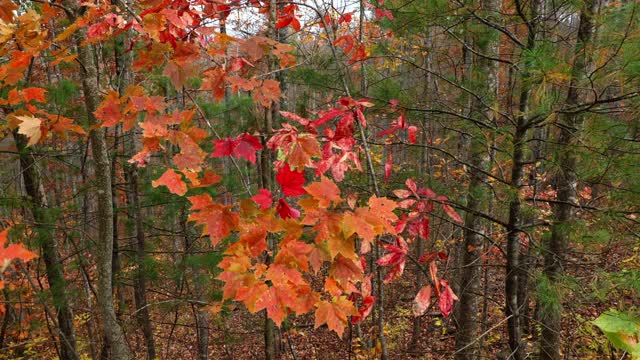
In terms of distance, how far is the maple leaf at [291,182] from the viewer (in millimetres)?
1479

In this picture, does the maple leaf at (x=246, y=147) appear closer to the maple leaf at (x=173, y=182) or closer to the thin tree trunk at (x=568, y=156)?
the maple leaf at (x=173, y=182)

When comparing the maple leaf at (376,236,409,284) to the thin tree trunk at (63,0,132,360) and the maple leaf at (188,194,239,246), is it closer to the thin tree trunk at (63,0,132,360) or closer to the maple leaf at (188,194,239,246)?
the maple leaf at (188,194,239,246)

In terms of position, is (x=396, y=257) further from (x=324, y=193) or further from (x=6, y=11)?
(x=6, y=11)

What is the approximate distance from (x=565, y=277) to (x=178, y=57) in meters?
2.83

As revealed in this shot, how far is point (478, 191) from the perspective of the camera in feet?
11.9

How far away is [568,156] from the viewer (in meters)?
2.98

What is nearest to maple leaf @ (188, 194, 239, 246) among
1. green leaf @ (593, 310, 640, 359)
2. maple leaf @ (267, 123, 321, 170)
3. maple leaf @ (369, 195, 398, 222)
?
maple leaf @ (267, 123, 321, 170)

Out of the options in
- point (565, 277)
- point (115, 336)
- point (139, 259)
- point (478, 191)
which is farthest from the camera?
point (139, 259)

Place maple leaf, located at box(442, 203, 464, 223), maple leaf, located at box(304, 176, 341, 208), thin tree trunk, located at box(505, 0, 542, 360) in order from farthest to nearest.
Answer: thin tree trunk, located at box(505, 0, 542, 360) < maple leaf, located at box(442, 203, 464, 223) < maple leaf, located at box(304, 176, 341, 208)

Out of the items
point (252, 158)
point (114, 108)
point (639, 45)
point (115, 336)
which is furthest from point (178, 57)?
point (639, 45)

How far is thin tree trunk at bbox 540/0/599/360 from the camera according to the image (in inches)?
86.2

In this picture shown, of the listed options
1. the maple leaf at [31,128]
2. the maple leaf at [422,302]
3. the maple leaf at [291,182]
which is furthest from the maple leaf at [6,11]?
the maple leaf at [422,302]

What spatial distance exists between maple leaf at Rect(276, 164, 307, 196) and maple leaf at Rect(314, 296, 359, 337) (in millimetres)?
572

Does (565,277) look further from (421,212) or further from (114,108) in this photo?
(114,108)
